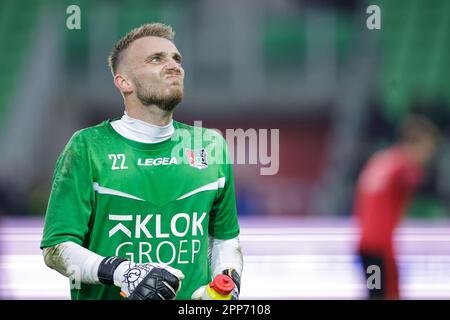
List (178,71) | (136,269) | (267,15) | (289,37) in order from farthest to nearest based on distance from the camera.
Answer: (289,37) < (267,15) < (178,71) < (136,269)

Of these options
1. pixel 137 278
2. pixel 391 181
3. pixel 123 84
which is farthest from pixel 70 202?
pixel 391 181

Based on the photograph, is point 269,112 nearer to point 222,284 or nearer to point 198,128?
point 198,128

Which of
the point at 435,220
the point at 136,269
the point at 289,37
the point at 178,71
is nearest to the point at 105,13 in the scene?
the point at 178,71

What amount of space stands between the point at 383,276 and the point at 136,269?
1.20 meters

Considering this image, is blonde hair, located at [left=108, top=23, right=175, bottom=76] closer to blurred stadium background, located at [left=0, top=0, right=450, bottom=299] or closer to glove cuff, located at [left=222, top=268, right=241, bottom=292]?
blurred stadium background, located at [left=0, top=0, right=450, bottom=299]

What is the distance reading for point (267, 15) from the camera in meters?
3.17

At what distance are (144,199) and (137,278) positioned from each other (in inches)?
11.1

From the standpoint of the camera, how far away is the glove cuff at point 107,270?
2.23 m

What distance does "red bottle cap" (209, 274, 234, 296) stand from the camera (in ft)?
7.52

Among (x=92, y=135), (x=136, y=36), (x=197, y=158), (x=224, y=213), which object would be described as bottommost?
(x=224, y=213)

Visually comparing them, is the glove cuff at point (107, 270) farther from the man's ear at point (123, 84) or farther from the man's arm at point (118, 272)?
the man's ear at point (123, 84)

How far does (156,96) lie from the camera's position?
2426 millimetres

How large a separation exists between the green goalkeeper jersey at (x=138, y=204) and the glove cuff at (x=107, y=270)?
0.31 ft
